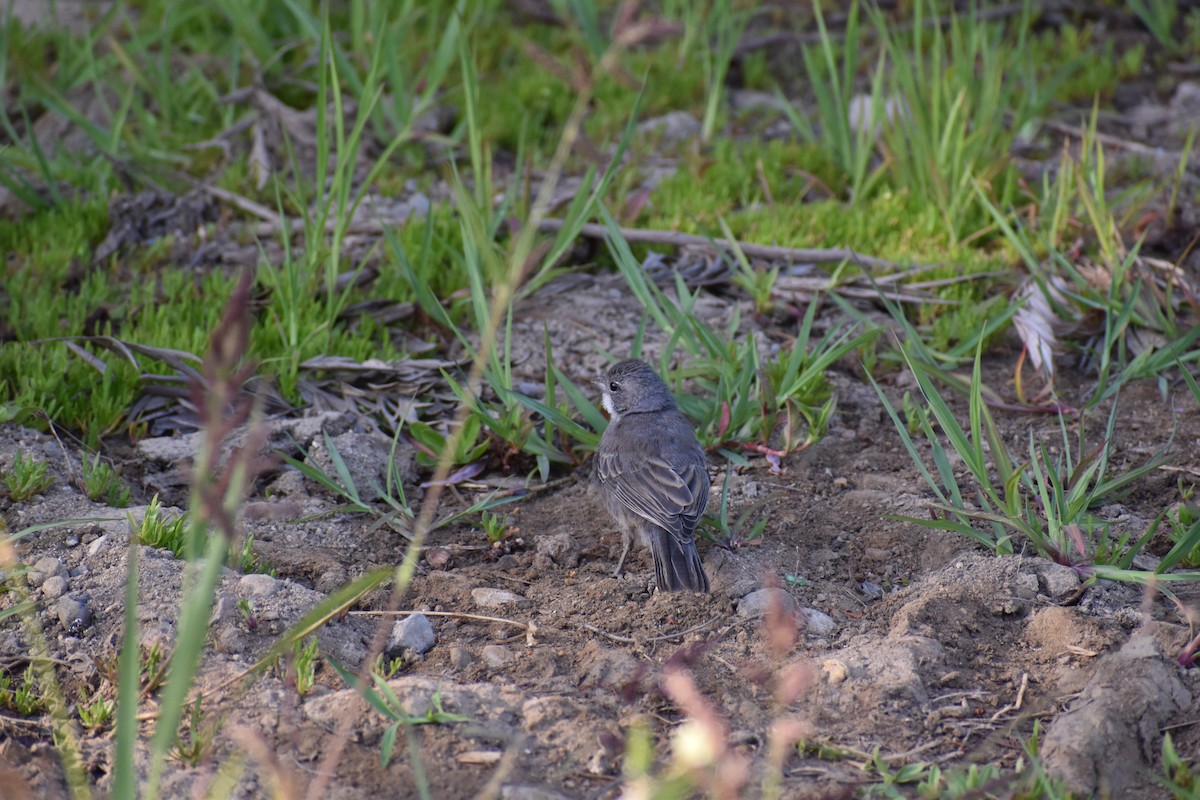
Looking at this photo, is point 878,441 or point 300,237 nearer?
point 878,441

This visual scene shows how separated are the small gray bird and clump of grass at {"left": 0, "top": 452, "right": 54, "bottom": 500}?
7.27 feet

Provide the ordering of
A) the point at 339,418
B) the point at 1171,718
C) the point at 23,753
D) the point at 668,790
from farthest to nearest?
the point at 339,418 < the point at 1171,718 < the point at 23,753 < the point at 668,790

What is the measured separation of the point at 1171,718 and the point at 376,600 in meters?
2.62

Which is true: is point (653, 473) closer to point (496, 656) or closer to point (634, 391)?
point (634, 391)

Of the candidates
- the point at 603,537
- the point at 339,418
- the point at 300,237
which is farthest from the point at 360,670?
the point at 300,237

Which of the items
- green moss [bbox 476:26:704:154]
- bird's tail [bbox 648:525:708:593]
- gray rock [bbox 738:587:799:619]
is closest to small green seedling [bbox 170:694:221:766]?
bird's tail [bbox 648:525:708:593]

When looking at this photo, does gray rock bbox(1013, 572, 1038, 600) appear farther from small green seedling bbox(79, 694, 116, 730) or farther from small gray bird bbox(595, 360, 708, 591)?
small green seedling bbox(79, 694, 116, 730)

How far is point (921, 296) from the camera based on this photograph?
6.02m

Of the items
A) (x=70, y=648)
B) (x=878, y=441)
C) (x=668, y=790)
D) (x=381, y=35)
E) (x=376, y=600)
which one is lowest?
(x=878, y=441)

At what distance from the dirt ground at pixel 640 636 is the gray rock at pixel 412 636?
0.10 feet

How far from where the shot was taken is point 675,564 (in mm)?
4289

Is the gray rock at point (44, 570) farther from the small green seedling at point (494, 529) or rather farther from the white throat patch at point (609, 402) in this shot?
the white throat patch at point (609, 402)

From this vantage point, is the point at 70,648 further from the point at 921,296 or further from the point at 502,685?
the point at 921,296

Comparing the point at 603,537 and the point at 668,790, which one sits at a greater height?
the point at 668,790
